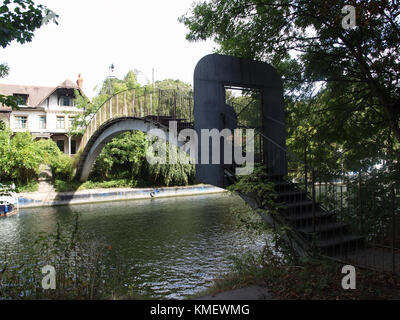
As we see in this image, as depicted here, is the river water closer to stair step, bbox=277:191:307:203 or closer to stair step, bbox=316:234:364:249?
stair step, bbox=277:191:307:203

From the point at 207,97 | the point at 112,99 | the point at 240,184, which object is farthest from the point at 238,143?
the point at 112,99

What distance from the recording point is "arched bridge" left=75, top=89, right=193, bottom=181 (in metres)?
11.7

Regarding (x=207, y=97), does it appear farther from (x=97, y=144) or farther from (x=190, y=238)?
(x=97, y=144)

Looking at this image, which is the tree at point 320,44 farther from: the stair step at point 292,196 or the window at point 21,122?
the window at point 21,122

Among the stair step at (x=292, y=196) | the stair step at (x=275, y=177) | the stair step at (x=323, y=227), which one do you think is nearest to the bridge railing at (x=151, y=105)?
the stair step at (x=275, y=177)

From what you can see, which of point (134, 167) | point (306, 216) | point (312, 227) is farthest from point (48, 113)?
point (312, 227)

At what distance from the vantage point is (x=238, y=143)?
7.38 metres

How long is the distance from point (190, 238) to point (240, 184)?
21.0 ft

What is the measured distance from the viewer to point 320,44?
7.52 m

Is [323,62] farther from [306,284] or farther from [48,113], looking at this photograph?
[48,113]

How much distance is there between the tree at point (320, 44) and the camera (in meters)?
6.52

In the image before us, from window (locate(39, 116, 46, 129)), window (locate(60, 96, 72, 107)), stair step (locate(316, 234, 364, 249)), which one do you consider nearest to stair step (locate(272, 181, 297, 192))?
stair step (locate(316, 234, 364, 249))

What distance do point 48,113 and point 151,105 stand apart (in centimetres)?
2243

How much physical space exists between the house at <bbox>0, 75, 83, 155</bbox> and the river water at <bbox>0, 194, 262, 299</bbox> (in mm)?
14667
